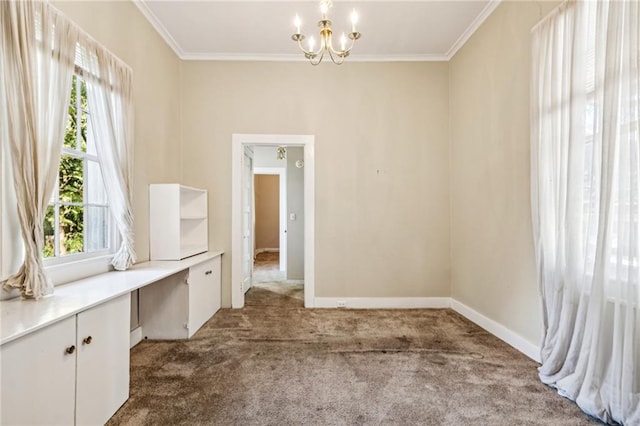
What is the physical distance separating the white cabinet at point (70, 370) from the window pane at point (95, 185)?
1.02 metres

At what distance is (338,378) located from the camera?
223 cm

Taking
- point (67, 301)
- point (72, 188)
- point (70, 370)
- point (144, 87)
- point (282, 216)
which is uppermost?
point (144, 87)

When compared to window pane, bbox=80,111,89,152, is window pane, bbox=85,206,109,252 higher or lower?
lower

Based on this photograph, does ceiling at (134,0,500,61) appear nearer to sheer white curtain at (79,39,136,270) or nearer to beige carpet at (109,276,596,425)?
sheer white curtain at (79,39,136,270)

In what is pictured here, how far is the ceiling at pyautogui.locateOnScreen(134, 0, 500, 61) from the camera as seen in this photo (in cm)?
297

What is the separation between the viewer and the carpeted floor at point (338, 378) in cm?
182

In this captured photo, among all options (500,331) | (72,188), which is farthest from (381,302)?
(72,188)

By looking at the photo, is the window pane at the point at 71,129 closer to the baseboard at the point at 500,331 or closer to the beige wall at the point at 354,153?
the beige wall at the point at 354,153

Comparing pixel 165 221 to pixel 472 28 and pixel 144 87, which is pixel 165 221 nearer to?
pixel 144 87

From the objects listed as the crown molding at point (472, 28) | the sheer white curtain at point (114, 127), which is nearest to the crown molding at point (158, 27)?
the sheer white curtain at point (114, 127)

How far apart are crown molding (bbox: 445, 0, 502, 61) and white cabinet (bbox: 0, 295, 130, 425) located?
395cm

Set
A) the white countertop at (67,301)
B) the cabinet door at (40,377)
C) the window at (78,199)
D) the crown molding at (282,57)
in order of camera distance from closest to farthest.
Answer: the cabinet door at (40,377) < the white countertop at (67,301) < the window at (78,199) < the crown molding at (282,57)

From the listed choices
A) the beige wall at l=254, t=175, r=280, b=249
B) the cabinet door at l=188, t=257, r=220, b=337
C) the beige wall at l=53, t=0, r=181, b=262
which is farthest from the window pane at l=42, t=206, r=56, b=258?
the beige wall at l=254, t=175, r=280, b=249

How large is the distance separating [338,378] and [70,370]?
5.20 feet
